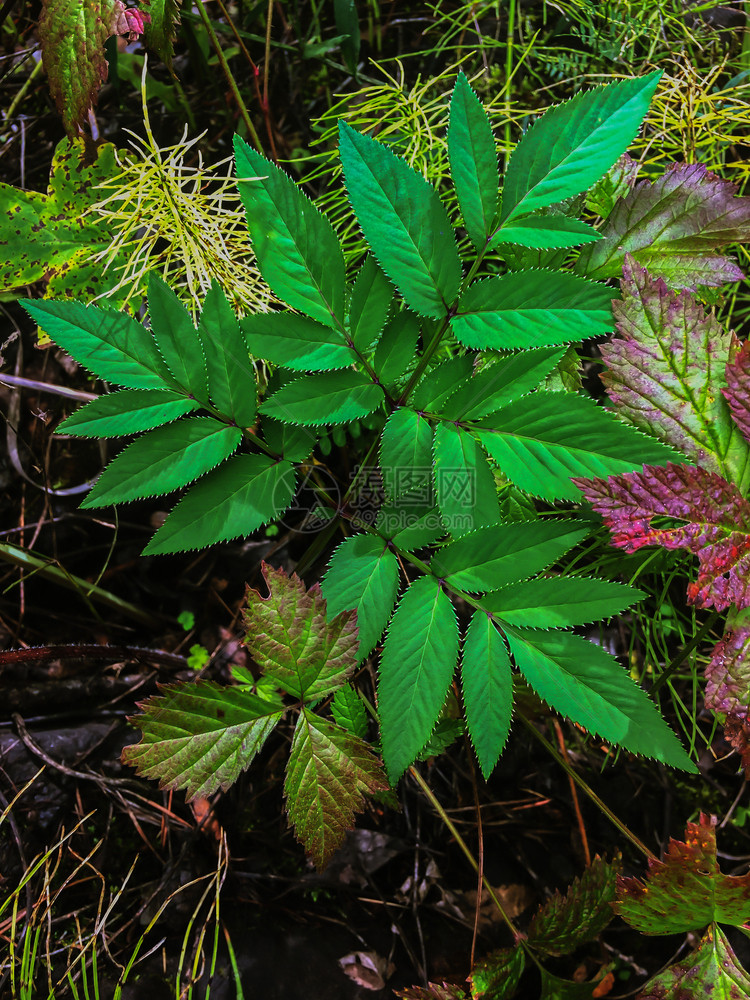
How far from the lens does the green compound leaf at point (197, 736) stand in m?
1.10

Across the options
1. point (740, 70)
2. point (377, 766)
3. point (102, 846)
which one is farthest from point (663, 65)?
point (102, 846)

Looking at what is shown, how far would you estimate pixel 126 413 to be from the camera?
1165 millimetres

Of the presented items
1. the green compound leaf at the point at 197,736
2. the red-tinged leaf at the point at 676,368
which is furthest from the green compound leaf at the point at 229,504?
the red-tinged leaf at the point at 676,368

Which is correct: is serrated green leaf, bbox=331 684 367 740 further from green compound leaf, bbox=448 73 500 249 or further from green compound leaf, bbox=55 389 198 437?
green compound leaf, bbox=448 73 500 249

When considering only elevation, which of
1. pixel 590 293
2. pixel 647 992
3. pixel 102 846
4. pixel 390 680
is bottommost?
pixel 102 846

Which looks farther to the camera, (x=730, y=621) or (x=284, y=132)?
(x=284, y=132)

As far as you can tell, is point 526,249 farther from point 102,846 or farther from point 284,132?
point 102,846

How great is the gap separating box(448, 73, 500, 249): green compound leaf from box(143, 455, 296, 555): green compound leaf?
1.87 feet

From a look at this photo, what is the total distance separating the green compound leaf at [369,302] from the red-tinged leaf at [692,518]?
0.46 meters

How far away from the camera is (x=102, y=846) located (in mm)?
1487

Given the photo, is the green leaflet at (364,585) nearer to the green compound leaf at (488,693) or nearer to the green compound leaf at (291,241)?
the green compound leaf at (488,693)

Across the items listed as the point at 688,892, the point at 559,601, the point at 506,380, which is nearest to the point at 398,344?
the point at 506,380

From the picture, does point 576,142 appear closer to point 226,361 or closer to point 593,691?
point 226,361

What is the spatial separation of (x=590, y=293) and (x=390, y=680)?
2.55 feet
